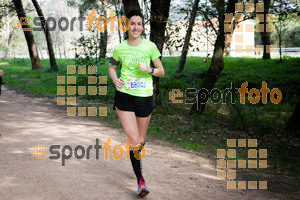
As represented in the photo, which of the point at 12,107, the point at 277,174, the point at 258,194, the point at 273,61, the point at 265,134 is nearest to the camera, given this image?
the point at 258,194

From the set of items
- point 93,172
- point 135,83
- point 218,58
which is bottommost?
point 93,172

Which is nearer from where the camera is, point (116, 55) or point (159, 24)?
point (116, 55)

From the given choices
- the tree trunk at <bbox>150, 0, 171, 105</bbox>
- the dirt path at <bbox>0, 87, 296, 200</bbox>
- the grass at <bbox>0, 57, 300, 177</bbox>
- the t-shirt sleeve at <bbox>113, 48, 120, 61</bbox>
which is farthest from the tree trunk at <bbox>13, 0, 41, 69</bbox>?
the t-shirt sleeve at <bbox>113, 48, 120, 61</bbox>

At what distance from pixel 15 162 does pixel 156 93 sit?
6.57 metres

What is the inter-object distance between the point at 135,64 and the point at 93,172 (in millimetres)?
2265

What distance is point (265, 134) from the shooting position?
8750 mm

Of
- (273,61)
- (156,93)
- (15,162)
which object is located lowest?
(15,162)

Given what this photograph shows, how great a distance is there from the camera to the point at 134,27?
3.93 meters

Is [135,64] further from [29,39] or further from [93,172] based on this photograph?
[29,39]

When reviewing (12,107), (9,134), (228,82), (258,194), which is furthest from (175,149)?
(228,82)

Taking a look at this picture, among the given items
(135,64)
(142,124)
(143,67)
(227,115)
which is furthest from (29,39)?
(143,67)

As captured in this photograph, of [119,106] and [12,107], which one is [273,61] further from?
[119,106]

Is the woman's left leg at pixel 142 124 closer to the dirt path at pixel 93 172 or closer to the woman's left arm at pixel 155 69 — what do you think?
the woman's left arm at pixel 155 69

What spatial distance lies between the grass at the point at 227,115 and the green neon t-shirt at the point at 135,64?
12.7 ft
